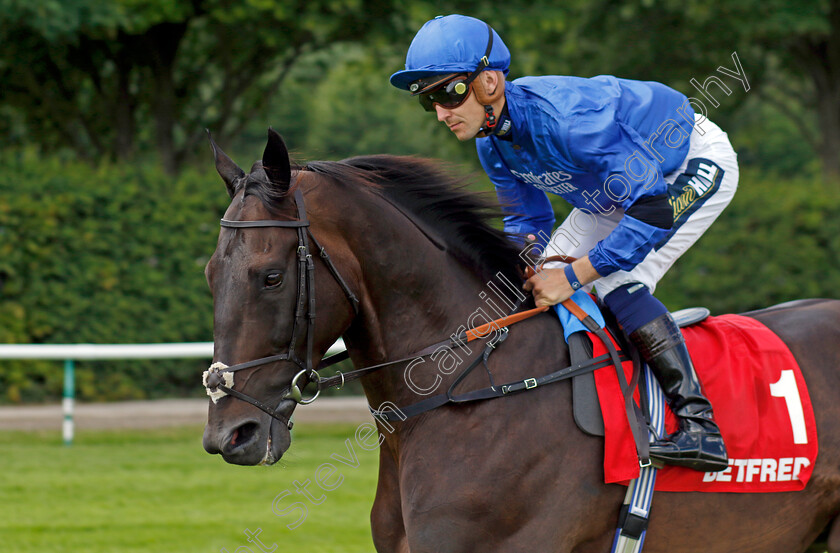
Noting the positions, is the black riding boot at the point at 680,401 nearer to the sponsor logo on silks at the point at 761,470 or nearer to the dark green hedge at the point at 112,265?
the sponsor logo on silks at the point at 761,470

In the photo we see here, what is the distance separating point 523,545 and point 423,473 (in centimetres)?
33

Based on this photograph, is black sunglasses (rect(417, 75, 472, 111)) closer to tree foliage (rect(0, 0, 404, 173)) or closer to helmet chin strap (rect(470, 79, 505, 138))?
helmet chin strap (rect(470, 79, 505, 138))

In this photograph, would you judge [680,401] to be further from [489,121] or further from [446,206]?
[489,121]

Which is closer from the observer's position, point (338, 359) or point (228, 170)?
point (228, 170)

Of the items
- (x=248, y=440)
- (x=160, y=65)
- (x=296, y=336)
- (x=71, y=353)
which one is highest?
(x=160, y=65)

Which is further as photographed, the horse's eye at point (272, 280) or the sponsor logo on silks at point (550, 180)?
the sponsor logo on silks at point (550, 180)

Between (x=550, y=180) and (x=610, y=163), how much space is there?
325mm

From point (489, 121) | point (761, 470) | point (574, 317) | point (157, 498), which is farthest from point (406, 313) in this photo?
point (157, 498)

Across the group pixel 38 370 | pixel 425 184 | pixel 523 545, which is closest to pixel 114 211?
pixel 38 370

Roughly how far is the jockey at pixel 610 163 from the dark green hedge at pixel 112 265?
599 centimetres

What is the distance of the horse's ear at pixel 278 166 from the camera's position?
236cm

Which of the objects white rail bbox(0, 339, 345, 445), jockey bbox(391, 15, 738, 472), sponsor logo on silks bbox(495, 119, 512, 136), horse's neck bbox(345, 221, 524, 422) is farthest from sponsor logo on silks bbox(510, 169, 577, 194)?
white rail bbox(0, 339, 345, 445)

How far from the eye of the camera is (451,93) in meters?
2.62

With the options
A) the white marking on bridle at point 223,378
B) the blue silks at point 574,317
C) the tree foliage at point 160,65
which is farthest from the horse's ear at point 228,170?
the tree foliage at point 160,65
